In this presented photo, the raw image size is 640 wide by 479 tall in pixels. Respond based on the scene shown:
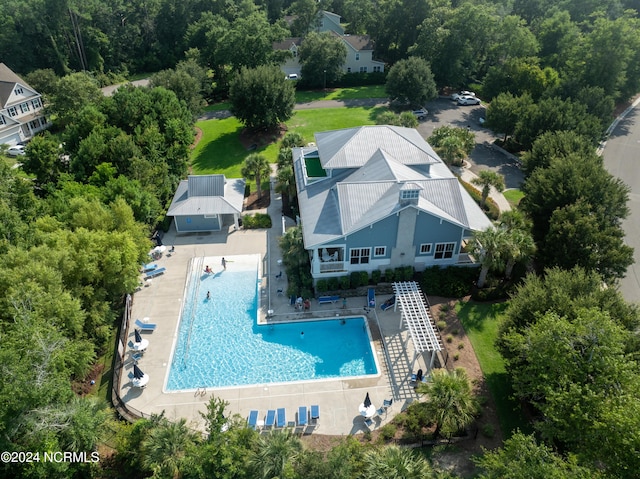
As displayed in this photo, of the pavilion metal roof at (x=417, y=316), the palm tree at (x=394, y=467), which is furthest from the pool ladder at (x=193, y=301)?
the pavilion metal roof at (x=417, y=316)

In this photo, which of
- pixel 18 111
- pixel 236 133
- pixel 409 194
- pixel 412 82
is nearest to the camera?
pixel 409 194

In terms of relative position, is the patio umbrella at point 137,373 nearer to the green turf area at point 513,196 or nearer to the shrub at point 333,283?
the shrub at point 333,283

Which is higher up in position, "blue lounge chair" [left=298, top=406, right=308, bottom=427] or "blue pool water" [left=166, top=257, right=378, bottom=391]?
"blue lounge chair" [left=298, top=406, right=308, bottom=427]

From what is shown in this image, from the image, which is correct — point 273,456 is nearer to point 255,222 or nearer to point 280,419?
point 280,419

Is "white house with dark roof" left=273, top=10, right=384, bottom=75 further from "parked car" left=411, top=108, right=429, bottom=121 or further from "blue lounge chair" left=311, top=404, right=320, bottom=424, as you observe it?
Result: "blue lounge chair" left=311, top=404, right=320, bottom=424

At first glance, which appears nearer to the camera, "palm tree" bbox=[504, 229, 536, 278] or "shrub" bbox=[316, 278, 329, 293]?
"palm tree" bbox=[504, 229, 536, 278]

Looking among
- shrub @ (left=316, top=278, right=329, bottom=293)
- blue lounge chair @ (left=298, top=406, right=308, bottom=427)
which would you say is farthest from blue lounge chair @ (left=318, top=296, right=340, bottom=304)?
blue lounge chair @ (left=298, top=406, right=308, bottom=427)

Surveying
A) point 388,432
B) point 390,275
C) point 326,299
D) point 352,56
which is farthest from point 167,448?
point 352,56
